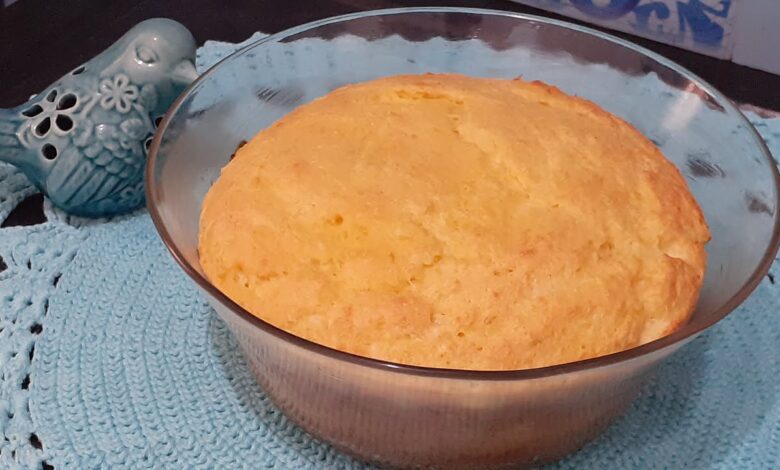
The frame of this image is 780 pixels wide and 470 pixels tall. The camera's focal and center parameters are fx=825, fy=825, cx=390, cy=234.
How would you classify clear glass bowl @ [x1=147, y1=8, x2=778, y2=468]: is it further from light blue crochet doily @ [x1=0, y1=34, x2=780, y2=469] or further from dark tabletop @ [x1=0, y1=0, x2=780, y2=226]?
dark tabletop @ [x1=0, y1=0, x2=780, y2=226]

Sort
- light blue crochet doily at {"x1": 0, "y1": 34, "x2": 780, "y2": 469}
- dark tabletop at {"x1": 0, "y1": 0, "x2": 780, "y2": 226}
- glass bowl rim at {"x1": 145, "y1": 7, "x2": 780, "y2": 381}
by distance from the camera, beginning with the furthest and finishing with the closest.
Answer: dark tabletop at {"x1": 0, "y1": 0, "x2": 780, "y2": 226} → light blue crochet doily at {"x1": 0, "y1": 34, "x2": 780, "y2": 469} → glass bowl rim at {"x1": 145, "y1": 7, "x2": 780, "y2": 381}

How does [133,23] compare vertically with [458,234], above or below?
below

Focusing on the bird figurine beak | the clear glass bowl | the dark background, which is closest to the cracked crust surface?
the clear glass bowl

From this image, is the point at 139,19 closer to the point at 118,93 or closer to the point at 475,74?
the point at 118,93

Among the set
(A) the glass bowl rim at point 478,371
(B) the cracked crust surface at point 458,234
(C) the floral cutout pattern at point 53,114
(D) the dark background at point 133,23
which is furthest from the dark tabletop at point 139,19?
(B) the cracked crust surface at point 458,234

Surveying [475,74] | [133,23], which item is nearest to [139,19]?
[133,23]

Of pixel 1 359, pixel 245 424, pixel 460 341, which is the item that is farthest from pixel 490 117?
pixel 1 359
